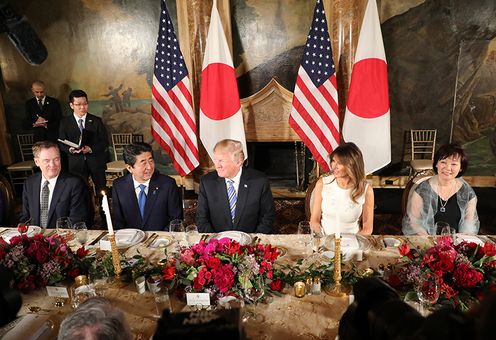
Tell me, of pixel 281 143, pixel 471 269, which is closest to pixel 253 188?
pixel 471 269

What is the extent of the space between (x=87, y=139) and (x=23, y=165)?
2727mm

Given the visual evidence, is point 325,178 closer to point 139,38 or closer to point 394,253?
point 394,253

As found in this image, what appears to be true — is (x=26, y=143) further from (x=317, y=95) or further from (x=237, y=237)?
(x=237, y=237)

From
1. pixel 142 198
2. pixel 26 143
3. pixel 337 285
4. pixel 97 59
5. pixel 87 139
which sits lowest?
pixel 337 285

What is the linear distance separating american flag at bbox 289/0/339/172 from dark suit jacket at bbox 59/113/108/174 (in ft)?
10.6

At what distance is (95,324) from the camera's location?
1204 millimetres

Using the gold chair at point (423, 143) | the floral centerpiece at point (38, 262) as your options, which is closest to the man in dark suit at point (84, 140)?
the floral centerpiece at point (38, 262)

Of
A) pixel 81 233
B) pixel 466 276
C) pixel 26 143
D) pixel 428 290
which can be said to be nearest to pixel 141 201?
pixel 81 233

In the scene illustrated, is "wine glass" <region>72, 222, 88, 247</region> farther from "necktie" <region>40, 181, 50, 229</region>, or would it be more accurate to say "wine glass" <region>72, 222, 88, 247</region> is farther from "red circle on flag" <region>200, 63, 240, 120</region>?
"red circle on flag" <region>200, 63, 240, 120</region>

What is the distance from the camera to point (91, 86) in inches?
303

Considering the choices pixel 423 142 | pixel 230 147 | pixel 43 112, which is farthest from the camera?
pixel 43 112

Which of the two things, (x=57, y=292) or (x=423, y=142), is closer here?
(x=57, y=292)

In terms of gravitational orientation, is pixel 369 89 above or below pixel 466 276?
above

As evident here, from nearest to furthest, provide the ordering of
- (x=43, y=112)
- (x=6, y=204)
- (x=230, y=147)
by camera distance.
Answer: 1. (x=230, y=147)
2. (x=6, y=204)
3. (x=43, y=112)
